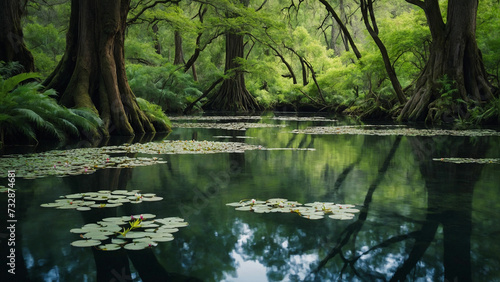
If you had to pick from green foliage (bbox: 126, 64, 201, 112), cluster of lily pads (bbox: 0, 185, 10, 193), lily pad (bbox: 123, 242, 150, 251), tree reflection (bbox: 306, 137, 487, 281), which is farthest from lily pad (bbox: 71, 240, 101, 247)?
green foliage (bbox: 126, 64, 201, 112)

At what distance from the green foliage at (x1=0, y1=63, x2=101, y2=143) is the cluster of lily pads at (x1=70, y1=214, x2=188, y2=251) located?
4796 millimetres

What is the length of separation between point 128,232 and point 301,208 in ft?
4.53

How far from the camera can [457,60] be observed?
15344 millimetres

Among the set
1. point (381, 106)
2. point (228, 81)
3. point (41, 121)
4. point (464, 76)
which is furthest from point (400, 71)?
point (41, 121)

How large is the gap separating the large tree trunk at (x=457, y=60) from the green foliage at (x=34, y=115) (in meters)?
11.4

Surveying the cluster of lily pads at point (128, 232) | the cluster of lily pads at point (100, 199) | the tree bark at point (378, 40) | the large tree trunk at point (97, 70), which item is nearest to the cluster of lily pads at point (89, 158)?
the cluster of lily pads at point (100, 199)

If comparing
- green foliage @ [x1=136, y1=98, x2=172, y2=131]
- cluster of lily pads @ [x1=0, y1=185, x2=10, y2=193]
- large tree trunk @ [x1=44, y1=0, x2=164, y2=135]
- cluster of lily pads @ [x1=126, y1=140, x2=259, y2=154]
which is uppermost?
large tree trunk @ [x1=44, y1=0, x2=164, y2=135]

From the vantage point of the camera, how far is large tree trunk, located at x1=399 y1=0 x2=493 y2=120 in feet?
49.9

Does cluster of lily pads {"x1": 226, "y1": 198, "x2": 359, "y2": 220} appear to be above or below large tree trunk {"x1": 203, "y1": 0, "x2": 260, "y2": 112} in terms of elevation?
below

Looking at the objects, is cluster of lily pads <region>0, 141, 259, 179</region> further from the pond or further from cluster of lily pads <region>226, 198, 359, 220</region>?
cluster of lily pads <region>226, 198, 359, 220</region>

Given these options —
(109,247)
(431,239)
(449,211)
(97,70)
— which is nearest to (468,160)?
(449,211)

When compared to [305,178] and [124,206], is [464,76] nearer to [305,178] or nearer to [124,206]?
[305,178]

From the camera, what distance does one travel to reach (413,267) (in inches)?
93.5

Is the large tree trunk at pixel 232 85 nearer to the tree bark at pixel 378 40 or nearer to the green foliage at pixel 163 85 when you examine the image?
the green foliage at pixel 163 85
